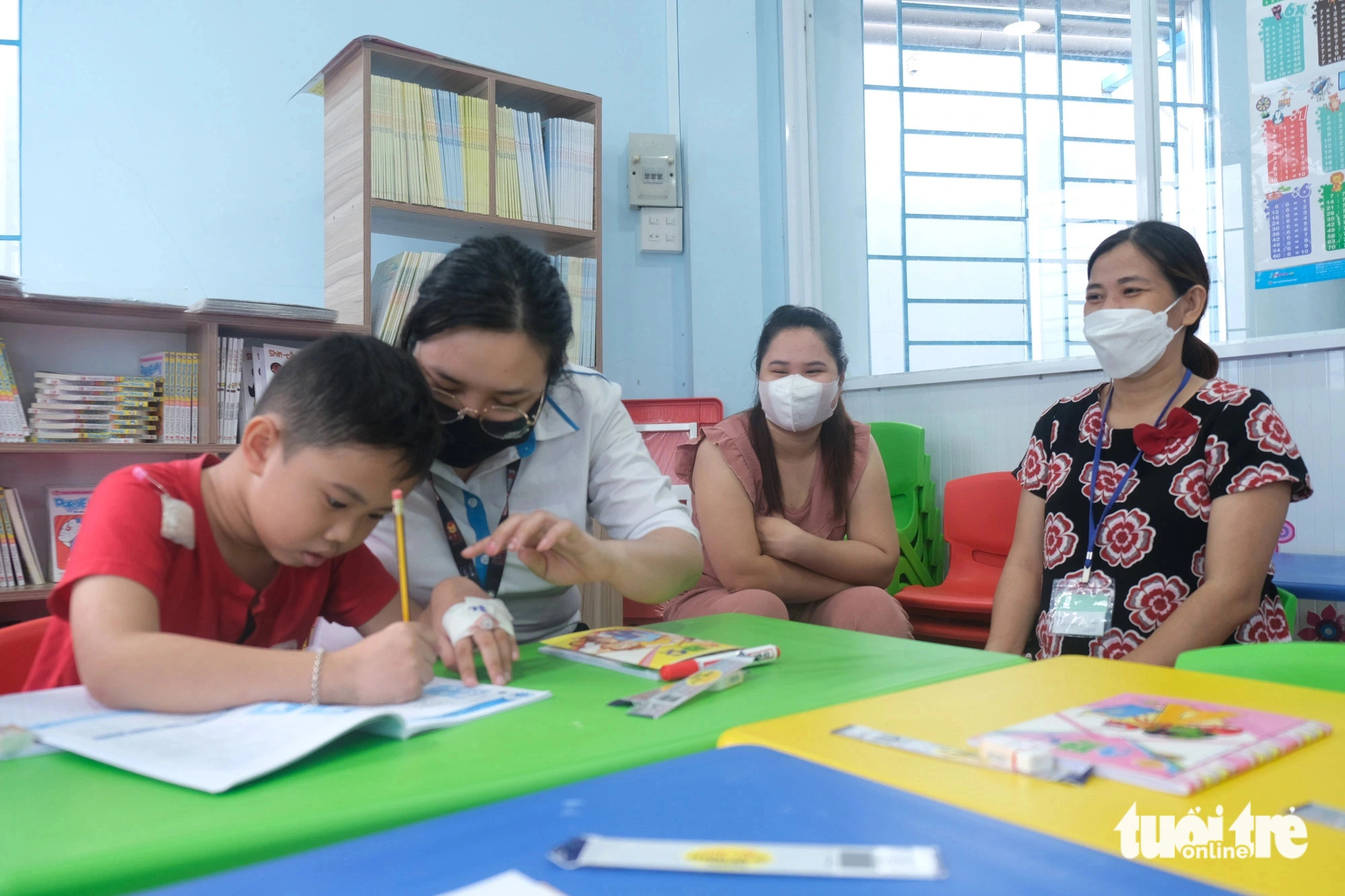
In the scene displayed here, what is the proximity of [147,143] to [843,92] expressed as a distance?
245cm

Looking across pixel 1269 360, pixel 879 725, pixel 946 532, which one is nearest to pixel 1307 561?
pixel 1269 360

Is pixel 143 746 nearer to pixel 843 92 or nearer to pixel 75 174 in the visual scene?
pixel 75 174

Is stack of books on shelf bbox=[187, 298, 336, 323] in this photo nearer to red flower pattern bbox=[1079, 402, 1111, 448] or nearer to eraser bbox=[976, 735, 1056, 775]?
red flower pattern bbox=[1079, 402, 1111, 448]

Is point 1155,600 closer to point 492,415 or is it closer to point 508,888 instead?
point 492,415

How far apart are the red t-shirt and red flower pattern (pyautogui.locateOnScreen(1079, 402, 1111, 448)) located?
1.31 metres

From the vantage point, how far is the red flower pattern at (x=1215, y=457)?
164cm

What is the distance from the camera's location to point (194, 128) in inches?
118

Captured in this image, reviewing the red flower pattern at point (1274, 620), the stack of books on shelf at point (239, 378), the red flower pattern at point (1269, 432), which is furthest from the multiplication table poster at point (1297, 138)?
the stack of books on shelf at point (239, 378)

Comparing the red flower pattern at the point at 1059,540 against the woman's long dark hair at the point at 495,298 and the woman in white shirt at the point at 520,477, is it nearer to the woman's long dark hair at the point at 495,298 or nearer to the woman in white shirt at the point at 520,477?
the woman in white shirt at the point at 520,477

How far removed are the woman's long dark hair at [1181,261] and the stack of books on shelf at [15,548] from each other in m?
2.76

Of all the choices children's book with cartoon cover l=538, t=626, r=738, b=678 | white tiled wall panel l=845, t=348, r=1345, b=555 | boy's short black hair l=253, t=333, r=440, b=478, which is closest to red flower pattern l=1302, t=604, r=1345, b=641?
white tiled wall panel l=845, t=348, r=1345, b=555

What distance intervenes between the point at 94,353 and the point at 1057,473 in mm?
2649

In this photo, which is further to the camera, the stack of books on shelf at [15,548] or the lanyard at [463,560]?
the stack of books on shelf at [15,548]

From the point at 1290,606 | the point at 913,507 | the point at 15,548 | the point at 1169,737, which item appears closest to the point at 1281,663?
the point at 1169,737
